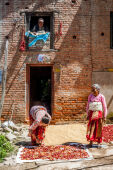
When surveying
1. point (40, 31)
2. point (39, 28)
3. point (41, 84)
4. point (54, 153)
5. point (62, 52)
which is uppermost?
point (39, 28)

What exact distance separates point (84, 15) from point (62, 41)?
1433 millimetres

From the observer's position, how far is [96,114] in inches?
236

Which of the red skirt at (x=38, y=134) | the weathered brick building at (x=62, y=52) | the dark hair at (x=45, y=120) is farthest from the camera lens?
the weathered brick building at (x=62, y=52)

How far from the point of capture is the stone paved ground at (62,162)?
15.6ft

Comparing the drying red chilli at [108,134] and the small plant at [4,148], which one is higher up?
the small plant at [4,148]

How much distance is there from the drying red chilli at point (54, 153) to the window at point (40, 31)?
4.55 metres

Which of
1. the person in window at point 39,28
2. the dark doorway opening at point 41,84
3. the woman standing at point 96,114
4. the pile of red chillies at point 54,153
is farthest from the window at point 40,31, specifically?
the pile of red chillies at point 54,153

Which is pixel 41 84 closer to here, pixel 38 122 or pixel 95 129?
pixel 95 129

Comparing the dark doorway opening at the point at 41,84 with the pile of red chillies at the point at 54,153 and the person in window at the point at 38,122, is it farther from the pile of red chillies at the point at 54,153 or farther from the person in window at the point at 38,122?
the pile of red chillies at the point at 54,153

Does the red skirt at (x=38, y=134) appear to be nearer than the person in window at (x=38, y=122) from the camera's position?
No

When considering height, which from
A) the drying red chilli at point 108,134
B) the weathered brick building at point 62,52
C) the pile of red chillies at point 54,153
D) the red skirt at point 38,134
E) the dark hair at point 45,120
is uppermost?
the weathered brick building at point 62,52

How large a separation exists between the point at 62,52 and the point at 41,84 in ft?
23.1

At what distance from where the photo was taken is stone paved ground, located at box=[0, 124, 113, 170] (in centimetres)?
475

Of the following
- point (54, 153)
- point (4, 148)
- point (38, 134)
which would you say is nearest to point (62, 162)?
point (54, 153)
